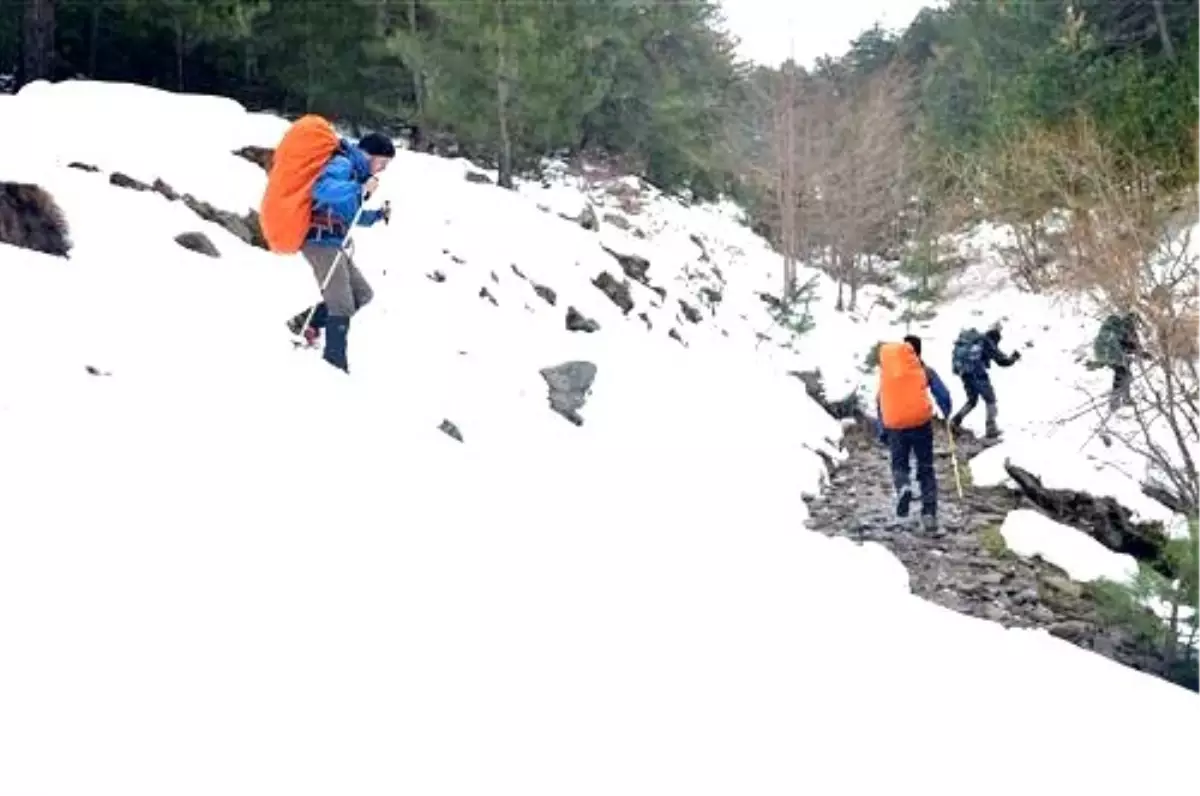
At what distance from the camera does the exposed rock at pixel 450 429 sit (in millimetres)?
7195

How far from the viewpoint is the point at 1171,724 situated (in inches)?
155

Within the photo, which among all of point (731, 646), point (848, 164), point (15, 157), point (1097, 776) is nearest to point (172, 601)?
point (731, 646)

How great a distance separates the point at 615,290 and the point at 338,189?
7.89m

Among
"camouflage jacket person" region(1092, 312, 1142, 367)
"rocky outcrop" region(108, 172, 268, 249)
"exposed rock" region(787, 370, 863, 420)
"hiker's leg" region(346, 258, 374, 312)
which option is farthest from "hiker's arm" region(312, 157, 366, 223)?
"exposed rock" region(787, 370, 863, 420)

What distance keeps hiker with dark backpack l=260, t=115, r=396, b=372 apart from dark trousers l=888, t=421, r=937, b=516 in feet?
18.0

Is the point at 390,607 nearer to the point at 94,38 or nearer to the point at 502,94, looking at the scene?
the point at 502,94

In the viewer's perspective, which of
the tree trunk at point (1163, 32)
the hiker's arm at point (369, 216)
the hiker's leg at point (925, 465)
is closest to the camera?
the hiker's arm at point (369, 216)

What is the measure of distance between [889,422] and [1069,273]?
17.1 feet

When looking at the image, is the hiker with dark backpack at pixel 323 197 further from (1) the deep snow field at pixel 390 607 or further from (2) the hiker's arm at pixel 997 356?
(2) the hiker's arm at pixel 997 356

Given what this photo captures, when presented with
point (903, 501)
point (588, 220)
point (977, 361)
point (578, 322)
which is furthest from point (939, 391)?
point (588, 220)

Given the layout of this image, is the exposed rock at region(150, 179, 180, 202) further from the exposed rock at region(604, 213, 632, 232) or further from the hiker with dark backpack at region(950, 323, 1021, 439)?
A: the exposed rock at region(604, 213, 632, 232)

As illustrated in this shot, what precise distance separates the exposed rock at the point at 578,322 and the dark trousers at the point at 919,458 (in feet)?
12.9

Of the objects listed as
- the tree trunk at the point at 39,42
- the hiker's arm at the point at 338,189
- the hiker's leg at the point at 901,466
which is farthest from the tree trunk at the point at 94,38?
the hiker's leg at the point at 901,466

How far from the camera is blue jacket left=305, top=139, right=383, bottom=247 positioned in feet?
20.4
